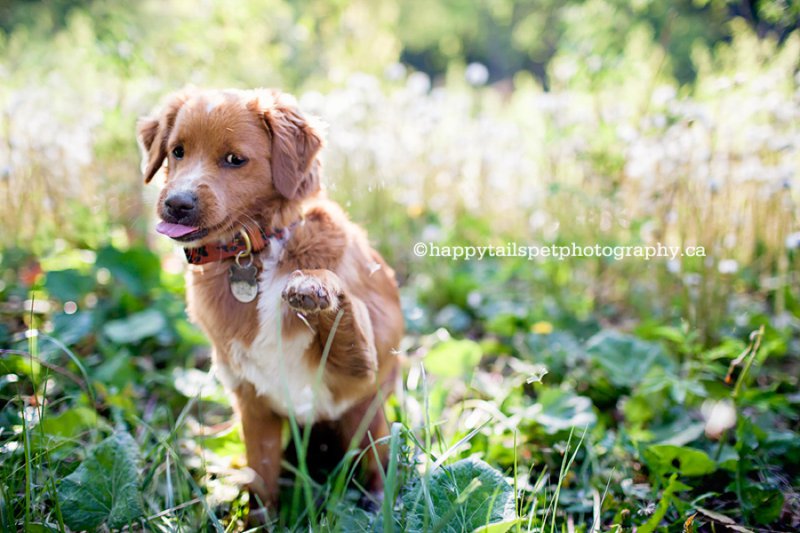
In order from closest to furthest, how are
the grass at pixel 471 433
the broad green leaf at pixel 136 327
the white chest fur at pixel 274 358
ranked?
1. the grass at pixel 471 433
2. the white chest fur at pixel 274 358
3. the broad green leaf at pixel 136 327

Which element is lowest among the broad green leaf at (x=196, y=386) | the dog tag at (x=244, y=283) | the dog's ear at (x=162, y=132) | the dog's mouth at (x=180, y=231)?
the broad green leaf at (x=196, y=386)

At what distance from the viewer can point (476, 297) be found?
3.50m

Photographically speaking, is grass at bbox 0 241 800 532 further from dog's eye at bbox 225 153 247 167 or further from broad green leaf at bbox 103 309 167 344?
dog's eye at bbox 225 153 247 167

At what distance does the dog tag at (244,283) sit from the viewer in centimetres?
177

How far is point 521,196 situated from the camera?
14.8 ft

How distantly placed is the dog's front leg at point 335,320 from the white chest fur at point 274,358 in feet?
0.27

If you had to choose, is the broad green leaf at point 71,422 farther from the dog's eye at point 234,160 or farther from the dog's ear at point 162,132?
the dog's eye at point 234,160

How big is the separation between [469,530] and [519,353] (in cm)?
168

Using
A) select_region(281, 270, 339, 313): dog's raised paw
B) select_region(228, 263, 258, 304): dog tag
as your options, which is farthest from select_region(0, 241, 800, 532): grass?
select_region(228, 263, 258, 304): dog tag

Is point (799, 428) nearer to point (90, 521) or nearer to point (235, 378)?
point (235, 378)

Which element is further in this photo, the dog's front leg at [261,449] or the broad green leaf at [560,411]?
the broad green leaf at [560,411]

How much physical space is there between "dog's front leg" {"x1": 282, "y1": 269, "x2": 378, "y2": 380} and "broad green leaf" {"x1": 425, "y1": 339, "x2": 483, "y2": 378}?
33.5 inches

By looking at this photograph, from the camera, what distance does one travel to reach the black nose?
163 cm

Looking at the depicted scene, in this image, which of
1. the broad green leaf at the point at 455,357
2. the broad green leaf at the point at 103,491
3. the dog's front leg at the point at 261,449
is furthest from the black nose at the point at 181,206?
the broad green leaf at the point at 455,357
